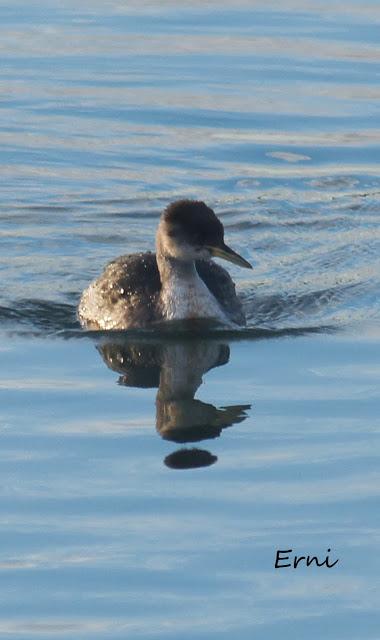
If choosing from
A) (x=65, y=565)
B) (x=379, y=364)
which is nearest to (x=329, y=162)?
(x=379, y=364)

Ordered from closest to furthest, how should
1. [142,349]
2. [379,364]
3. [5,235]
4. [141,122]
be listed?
[379,364], [142,349], [5,235], [141,122]

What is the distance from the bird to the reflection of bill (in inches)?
14.3

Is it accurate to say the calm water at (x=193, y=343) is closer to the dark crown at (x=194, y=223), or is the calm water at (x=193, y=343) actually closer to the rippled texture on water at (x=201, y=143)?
the rippled texture on water at (x=201, y=143)

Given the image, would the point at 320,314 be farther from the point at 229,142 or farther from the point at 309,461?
the point at 229,142

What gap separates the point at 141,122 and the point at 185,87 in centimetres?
A: 167

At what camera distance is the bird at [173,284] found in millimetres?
14102

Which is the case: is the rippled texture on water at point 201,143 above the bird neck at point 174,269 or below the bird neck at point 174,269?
above

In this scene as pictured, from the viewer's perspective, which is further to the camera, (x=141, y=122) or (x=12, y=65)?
(x=12, y=65)

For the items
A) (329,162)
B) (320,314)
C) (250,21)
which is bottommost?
(320,314)

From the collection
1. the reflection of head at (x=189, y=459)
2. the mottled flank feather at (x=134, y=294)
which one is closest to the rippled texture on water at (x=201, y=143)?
the mottled flank feather at (x=134, y=294)

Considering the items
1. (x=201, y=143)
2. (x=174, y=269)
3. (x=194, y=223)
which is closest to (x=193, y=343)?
(x=174, y=269)

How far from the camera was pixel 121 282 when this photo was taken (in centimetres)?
1488

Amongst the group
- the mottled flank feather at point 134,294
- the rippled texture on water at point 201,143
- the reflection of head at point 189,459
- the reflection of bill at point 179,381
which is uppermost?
the rippled texture on water at point 201,143

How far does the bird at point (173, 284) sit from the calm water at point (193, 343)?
0.29 meters
